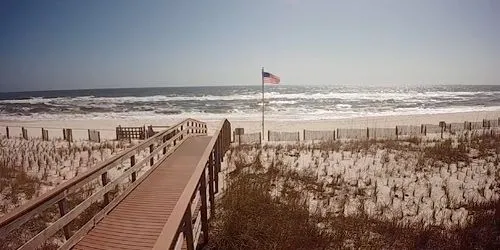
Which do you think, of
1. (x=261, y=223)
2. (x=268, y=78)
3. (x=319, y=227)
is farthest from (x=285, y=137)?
(x=261, y=223)

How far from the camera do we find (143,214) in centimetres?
522

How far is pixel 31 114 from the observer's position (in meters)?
50.3

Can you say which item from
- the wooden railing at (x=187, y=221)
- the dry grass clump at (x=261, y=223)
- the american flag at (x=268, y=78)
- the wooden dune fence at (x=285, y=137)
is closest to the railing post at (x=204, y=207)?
the wooden railing at (x=187, y=221)

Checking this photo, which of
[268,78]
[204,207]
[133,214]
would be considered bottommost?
[133,214]

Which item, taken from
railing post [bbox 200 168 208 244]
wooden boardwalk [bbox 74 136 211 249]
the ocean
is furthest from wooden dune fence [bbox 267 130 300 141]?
the ocean

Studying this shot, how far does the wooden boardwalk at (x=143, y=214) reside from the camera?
4352 mm

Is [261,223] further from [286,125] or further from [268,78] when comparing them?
[286,125]

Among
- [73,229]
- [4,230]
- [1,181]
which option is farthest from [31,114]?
[4,230]

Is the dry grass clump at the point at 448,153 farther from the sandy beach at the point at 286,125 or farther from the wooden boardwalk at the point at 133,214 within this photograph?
the sandy beach at the point at 286,125

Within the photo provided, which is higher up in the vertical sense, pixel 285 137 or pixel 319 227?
pixel 319 227

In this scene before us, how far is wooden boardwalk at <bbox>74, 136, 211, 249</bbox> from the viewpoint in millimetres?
4352

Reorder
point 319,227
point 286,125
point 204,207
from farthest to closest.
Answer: point 286,125 < point 319,227 < point 204,207

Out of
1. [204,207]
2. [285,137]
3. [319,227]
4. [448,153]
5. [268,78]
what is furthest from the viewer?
[268,78]

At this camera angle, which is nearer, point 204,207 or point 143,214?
point 204,207
